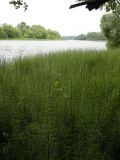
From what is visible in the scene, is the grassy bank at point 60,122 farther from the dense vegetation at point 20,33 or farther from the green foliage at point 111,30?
the dense vegetation at point 20,33

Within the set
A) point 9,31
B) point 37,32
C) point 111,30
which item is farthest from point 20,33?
point 111,30

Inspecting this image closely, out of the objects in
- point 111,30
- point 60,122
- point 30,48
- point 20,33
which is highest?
point 111,30

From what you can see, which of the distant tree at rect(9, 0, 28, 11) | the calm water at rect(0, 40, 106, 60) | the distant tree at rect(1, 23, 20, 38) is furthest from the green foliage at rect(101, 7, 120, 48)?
the distant tree at rect(1, 23, 20, 38)

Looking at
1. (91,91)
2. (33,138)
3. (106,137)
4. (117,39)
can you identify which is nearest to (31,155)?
(33,138)

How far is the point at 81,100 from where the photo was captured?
3.73 metres

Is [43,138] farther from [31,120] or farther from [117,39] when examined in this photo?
[117,39]

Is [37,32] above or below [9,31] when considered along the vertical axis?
below

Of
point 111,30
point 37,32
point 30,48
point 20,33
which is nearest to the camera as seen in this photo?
point 111,30

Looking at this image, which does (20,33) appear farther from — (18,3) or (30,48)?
(18,3)

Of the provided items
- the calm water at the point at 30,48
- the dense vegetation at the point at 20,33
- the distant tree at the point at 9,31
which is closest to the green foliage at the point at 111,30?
the calm water at the point at 30,48

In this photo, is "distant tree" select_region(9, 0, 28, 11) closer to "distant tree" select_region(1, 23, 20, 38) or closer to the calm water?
the calm water

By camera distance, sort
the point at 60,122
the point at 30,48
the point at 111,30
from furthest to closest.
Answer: the point at 30,48 → the point at 111,30 → the point at 60,122

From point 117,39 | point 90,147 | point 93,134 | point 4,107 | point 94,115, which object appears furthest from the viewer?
point 117,39

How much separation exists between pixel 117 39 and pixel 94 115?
1859cm
